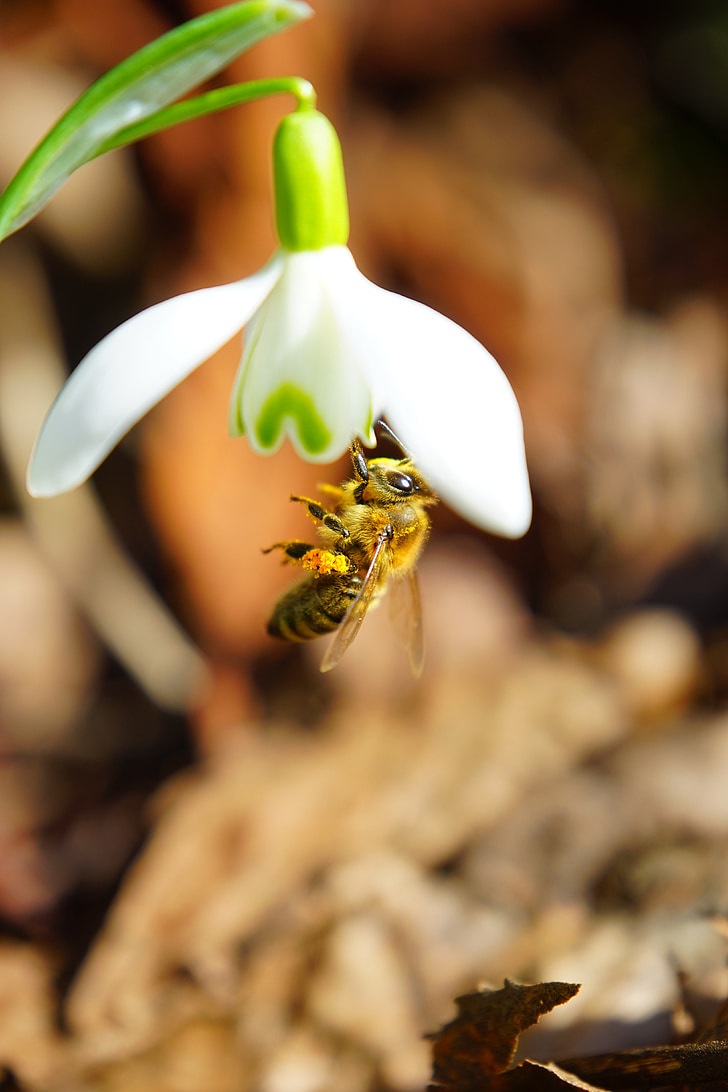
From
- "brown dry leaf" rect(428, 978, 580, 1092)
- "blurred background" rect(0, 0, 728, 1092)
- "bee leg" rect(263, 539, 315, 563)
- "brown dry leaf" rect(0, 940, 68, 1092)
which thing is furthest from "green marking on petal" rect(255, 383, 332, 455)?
"brown dry leaf" rect(0, 940, 68, 1092)

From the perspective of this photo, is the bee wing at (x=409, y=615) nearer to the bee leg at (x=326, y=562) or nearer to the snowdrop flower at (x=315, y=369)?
the bee leg at (x=326, y=562)

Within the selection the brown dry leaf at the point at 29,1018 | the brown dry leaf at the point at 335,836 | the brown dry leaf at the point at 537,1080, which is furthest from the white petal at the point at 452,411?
the brown dry leaf at the point at 29,1018

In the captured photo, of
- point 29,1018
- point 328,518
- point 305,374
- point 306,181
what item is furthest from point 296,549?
point 29,1018

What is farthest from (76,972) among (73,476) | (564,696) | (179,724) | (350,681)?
(564,696)

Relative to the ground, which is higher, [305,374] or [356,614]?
[305,374]

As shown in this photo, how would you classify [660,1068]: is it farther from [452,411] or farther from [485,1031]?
[452,411]

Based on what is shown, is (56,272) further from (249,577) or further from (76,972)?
(76,972)
